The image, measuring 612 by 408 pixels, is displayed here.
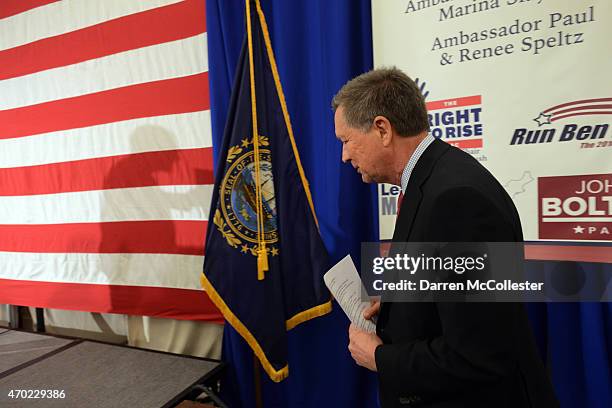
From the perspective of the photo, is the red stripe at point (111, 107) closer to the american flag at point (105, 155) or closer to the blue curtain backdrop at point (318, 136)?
the american flag at point (105, 155)

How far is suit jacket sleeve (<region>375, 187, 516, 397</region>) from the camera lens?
1.99 feet

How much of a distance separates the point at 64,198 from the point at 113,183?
392 millimetres

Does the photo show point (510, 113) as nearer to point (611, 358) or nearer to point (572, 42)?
point (572, 42)

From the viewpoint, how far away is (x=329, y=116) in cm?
154

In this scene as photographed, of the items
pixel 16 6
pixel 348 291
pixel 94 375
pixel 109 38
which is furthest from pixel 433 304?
pixel 16 6

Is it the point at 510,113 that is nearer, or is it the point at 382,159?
the point at 382,159

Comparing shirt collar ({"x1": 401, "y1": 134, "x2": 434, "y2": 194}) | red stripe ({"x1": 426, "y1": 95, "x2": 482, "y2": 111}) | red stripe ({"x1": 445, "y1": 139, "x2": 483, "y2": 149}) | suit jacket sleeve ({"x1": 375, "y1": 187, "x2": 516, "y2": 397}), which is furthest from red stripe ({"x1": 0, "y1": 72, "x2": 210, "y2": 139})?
suit jacket sleeve ({"x1": 375, "y1": 187, "x2": 516, "y2": 397})

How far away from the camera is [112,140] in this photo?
1.98 meters

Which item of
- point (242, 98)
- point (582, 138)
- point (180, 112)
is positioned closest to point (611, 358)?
point (582, 138)

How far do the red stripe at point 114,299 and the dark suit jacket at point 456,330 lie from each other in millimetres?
1215

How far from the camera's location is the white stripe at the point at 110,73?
1.78 metres

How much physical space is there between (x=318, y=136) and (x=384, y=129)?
803mm

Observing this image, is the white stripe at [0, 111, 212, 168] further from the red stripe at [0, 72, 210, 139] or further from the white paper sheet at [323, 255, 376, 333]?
the white paper sheet at [323, 255, 376, 333]

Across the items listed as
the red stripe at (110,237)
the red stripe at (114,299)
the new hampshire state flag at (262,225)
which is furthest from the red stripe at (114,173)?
the red stripe at (114,299)
